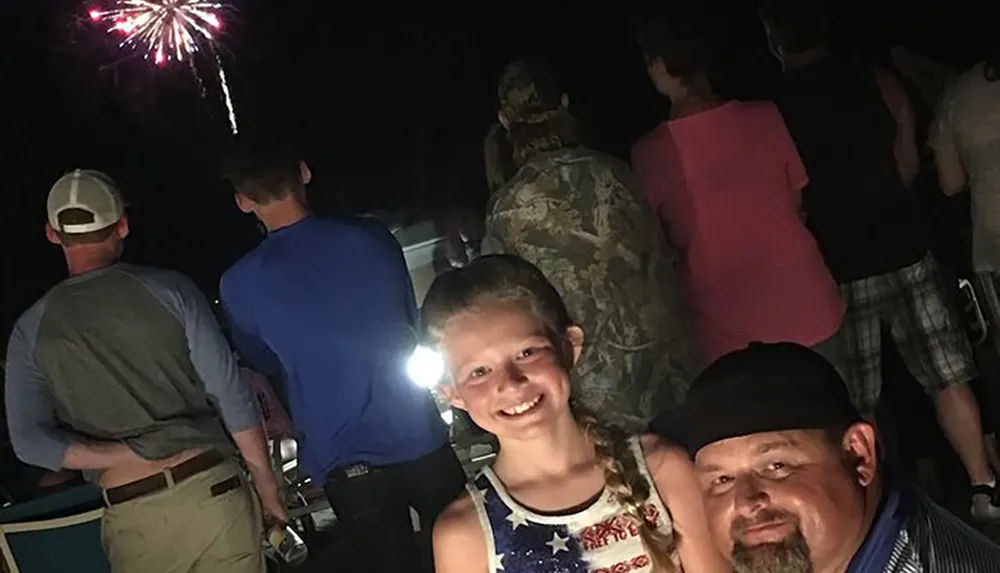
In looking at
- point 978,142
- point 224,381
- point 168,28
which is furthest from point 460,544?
point 168,28

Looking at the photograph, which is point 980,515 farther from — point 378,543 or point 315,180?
point 315,180

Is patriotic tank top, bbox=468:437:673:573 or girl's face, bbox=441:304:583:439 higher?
girl's face, bbox=441:304:583:439

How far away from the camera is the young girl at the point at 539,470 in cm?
173

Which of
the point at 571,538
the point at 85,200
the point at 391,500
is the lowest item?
the point at 391,500

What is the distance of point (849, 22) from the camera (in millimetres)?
4965

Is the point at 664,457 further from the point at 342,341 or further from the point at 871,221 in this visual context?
the point at 871,221

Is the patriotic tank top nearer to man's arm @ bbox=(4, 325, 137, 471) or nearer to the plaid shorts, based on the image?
man's arm @ bbox=(4, 325, 137, 471)

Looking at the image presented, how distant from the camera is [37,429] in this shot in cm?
258

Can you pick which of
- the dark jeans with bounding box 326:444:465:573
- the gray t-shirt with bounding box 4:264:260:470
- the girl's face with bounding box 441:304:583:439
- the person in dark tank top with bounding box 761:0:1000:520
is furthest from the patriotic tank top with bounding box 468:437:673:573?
the person in dark tank top with bounding box 761:0:1000:520

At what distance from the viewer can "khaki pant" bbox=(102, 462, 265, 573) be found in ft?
8.59

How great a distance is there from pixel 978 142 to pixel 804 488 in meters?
1.83

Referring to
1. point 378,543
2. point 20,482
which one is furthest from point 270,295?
point 20,482

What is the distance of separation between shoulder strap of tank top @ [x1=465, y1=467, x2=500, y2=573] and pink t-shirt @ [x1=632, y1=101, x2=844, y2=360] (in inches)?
39.7

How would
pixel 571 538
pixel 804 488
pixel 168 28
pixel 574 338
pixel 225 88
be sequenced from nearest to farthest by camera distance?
1. pixel 804 488
2. pixel 571 538
3. pixel 574 338
4. pixel 168 28
5. pixel 225 88
